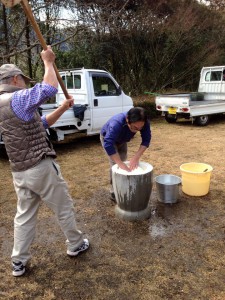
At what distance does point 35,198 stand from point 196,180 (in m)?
2.28

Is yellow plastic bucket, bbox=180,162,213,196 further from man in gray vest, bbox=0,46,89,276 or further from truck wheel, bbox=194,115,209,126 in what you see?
truck wheel, bbox=194,115,209,126

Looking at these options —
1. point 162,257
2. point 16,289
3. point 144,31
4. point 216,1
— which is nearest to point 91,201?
point 162,257

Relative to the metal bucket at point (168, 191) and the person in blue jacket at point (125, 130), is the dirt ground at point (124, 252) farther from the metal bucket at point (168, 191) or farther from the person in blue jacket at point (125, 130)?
the person in blue jacket at point (125, 130)

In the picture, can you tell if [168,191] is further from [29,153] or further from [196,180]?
[29,153]

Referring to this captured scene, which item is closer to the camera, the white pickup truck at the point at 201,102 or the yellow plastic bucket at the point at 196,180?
the yellow plastic bucket at the point at 196,180

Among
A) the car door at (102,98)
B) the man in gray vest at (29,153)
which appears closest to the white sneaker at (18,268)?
the man in gray vest at (29,153)

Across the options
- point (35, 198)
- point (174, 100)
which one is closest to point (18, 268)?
point (35, 198)

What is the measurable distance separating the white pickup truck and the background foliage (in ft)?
9.71

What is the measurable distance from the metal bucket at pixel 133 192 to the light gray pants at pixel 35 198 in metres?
0.82

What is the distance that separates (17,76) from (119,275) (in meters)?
1.90

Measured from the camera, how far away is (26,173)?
7.50ft

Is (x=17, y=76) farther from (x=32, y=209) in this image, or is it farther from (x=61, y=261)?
(x=61, y=261)

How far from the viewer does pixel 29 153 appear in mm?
2238

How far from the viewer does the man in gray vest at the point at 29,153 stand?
199cm
